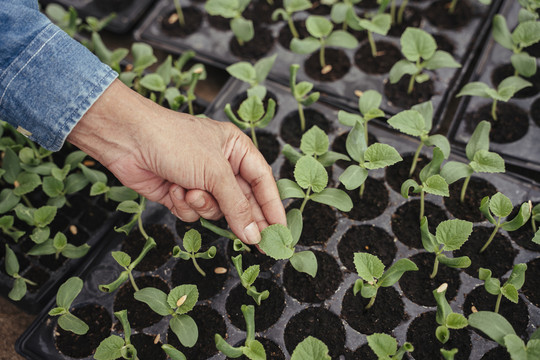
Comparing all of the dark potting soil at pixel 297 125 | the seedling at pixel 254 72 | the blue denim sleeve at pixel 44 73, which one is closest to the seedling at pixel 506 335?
the dark potting soil at pixel 297 125

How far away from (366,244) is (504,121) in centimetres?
52

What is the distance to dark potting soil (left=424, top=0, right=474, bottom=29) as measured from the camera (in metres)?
1.49

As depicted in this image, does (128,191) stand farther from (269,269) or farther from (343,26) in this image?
(343,26)

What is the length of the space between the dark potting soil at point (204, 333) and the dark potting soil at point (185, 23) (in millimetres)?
913

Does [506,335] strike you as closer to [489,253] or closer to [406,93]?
[489,253]

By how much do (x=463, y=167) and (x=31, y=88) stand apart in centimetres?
88

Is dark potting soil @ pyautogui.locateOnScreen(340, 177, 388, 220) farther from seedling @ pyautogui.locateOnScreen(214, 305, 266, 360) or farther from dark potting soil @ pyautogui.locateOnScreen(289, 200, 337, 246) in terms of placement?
seedling @ pyautogui.locateOnScreen(214, 305, 266, 360)

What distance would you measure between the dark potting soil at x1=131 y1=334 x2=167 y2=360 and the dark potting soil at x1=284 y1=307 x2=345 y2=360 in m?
0.27

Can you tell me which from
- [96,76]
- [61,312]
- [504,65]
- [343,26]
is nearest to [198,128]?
[96,76]

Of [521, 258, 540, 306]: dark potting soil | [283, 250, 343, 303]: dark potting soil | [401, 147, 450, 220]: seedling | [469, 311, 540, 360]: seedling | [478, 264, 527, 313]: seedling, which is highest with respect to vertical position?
[401, 147, 450, 220]: seedling

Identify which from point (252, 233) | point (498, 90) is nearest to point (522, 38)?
point (498, 90)

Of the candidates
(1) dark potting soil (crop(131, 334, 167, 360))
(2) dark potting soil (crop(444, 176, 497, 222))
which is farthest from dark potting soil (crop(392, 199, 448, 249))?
(1) dark potting soil (crop(131, 334, 167, 360))

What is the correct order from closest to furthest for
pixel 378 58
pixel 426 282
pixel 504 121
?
1. pixel 426 282
2. pixel 504 121
3. pixel 378 58

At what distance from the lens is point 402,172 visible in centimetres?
123
